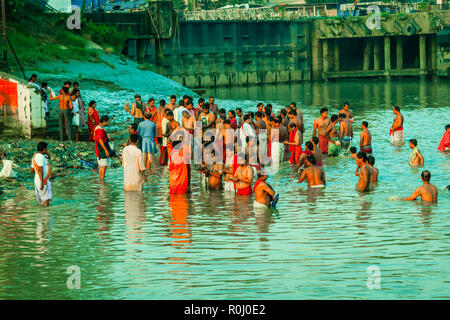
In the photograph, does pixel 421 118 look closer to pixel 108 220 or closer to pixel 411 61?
pixel 108 220

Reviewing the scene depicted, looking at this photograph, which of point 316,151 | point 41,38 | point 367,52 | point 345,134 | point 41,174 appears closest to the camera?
point 41,174

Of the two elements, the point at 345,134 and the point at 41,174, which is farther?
the point at 345,134

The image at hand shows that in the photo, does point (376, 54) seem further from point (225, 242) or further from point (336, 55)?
point (225, 242)

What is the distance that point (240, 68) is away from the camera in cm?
6291

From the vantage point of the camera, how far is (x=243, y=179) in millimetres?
15922

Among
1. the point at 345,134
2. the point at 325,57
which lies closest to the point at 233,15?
the point at 325,57

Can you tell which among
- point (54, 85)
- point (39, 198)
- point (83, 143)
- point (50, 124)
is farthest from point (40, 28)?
point (39, 198)

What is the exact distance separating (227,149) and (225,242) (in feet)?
19.2

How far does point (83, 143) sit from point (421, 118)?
16847 millimetres

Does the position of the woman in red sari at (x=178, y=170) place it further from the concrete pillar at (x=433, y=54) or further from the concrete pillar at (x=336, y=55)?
the concrete pillar at (x=336, y=55)

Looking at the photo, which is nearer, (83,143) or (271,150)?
(271,150)

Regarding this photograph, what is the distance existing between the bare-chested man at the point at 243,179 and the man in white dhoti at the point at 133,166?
197cm

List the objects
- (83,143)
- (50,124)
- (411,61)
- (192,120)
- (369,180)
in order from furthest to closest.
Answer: (411,61), (50,124), (83,143), (192,120), (369,180)

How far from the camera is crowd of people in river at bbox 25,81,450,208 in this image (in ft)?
51.9
